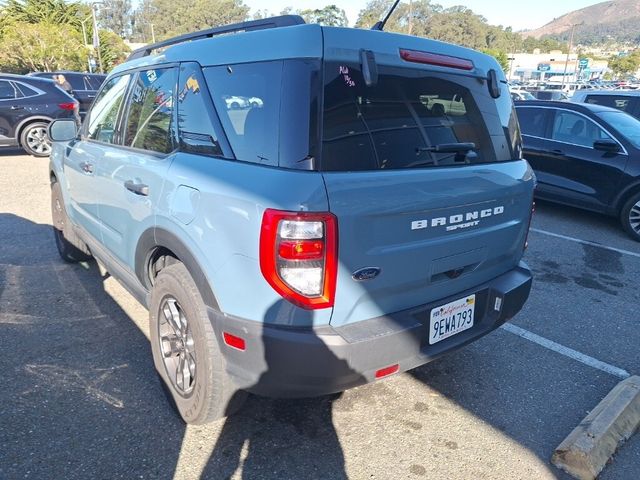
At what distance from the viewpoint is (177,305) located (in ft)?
8.39

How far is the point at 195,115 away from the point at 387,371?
153 cm

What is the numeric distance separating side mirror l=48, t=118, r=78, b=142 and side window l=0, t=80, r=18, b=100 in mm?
7806

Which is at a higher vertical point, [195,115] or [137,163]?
[195,115]

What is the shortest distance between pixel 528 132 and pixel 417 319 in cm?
624

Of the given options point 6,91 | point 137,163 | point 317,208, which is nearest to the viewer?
point 317,208

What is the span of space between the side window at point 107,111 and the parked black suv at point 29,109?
7.59m

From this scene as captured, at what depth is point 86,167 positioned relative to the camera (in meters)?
3.60

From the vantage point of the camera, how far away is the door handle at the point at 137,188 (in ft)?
8.73

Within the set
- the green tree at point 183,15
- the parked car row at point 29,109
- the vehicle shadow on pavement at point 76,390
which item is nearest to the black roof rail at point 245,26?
the vehicle shadow on pavement at point 76,390

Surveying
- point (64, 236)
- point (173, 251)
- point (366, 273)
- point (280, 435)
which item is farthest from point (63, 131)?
point (366, 273)

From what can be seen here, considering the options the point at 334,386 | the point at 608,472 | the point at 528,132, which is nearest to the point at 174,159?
the point at 334,386

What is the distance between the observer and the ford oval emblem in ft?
6.64

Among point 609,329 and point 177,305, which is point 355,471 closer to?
point 177,305

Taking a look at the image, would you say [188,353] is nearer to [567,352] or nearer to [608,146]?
[567,352]
